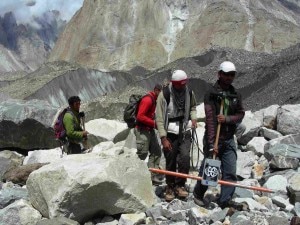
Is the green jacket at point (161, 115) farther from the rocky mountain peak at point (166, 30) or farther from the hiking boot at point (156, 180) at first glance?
the rocky mountain peak at point (166, 30)

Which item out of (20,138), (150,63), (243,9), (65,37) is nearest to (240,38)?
(243,9)

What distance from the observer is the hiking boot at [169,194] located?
7.38 m

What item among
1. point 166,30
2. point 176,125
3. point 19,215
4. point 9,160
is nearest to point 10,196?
point 19,215

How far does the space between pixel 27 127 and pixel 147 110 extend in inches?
252

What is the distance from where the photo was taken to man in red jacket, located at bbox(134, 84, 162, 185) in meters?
7.93

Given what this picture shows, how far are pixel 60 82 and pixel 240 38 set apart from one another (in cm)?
5304

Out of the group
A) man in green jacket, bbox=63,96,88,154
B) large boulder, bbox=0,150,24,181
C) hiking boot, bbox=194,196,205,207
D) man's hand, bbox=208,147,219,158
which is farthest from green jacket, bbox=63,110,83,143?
large boulder, bbox=0,150,24,181

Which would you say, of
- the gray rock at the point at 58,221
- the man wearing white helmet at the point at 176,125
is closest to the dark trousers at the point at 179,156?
the man wearing white helmet at the point at 176,125

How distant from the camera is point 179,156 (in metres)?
7.39

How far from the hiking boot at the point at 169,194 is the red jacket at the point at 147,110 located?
40.6 inches

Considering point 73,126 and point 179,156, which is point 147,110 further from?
point 73,126

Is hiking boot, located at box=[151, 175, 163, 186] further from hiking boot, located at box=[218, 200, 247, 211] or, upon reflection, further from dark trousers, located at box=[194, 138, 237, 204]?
hiking boot, located at box=[218, 200, 247, 211]

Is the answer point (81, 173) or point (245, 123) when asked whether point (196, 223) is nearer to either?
point (81, 173)

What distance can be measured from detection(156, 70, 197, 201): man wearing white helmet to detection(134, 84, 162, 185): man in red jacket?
65cm
